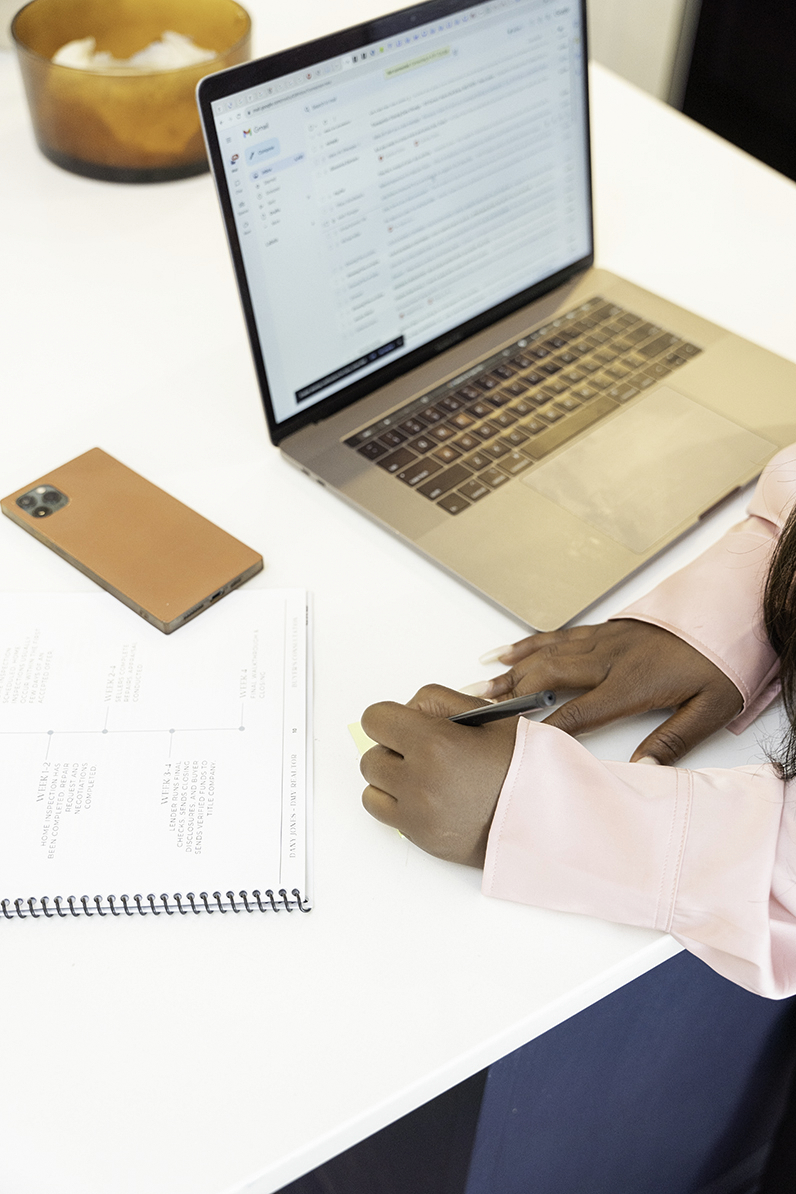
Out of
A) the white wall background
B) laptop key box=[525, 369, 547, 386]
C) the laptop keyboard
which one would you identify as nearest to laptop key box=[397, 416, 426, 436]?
the laptop keyboard

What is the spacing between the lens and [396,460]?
32.5 inches

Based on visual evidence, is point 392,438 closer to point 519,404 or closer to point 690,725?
point 519,404

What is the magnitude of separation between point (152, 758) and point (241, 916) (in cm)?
11

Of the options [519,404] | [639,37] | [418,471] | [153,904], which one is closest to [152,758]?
[153,904]

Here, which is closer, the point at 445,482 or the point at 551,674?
the point at 551,674

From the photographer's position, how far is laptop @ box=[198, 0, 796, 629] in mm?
750

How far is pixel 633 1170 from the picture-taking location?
972 mm

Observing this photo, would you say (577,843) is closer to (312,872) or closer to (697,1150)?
(312,872)

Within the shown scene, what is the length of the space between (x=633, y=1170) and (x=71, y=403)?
84cm

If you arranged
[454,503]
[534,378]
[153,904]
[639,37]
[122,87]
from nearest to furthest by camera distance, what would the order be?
[153,904] < [454,503] < [534,378] < [122,87] < [639,37]

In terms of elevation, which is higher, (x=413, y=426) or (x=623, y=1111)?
(x=413, y=426)

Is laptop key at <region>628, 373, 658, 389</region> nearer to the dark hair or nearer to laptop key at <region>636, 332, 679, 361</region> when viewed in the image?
laptop key at <region>636, 332, 679, 361</region>

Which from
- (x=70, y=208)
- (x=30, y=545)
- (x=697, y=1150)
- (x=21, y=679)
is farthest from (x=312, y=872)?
(x=70, y=208)

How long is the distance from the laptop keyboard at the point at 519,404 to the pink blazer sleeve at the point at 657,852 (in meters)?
0.26
